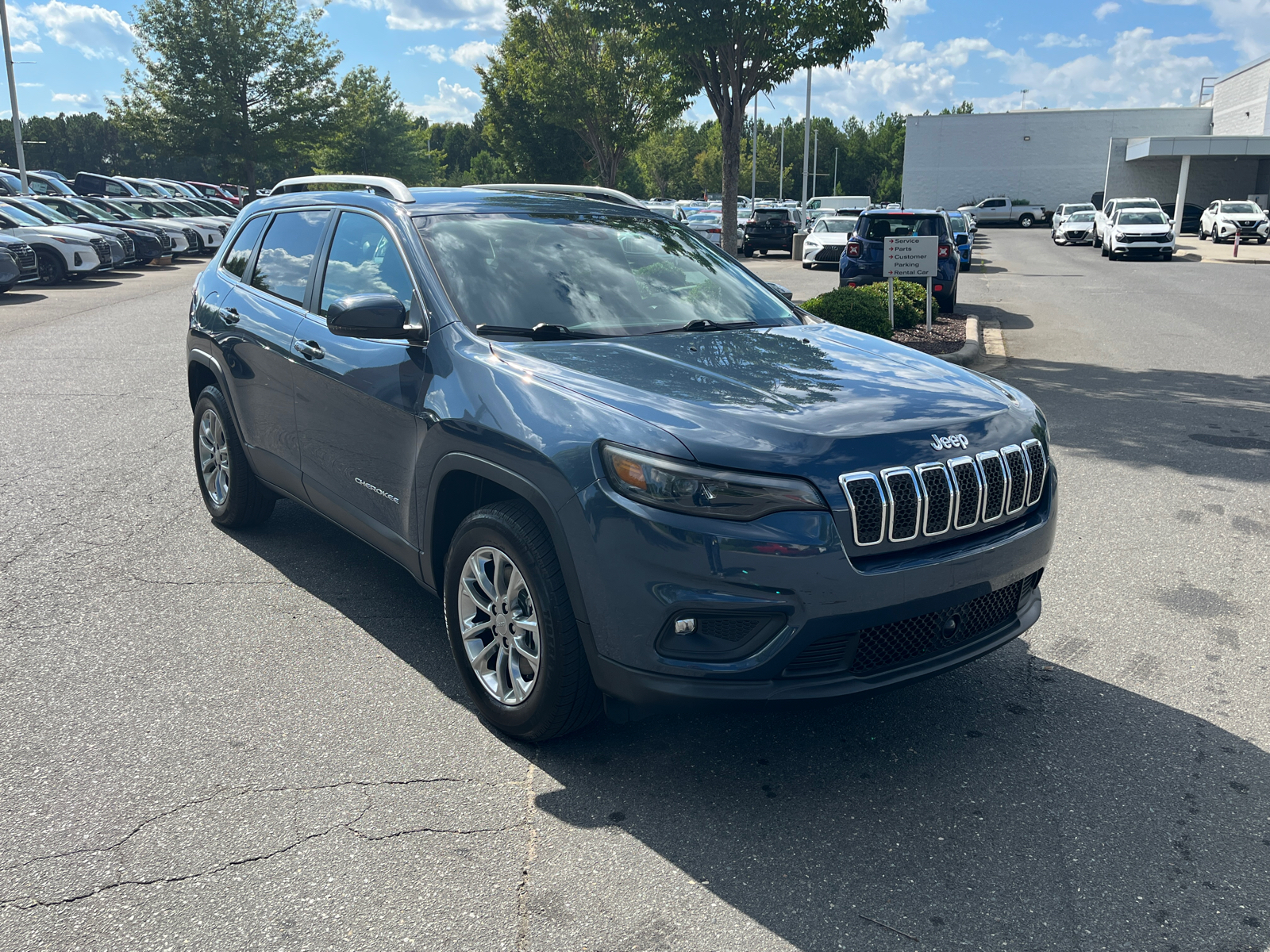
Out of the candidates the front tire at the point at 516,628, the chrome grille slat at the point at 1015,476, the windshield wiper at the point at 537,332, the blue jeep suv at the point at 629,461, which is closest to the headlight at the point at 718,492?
the blue jeep suv at the point at 629,461

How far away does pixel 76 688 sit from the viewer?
397cm

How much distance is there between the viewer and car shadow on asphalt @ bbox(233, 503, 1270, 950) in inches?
106

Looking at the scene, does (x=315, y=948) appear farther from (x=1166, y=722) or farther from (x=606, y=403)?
(x=1166, y=722)

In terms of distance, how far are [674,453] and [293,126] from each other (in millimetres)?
52418

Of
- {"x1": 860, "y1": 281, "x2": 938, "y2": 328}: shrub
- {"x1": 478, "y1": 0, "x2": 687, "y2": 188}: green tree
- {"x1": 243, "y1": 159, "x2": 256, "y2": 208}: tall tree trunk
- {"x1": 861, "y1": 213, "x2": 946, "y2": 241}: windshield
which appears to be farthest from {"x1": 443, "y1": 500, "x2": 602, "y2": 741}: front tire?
{"x1": 243, "y1": 159, "x2": 256, "y2": 208}: tall tree trunk

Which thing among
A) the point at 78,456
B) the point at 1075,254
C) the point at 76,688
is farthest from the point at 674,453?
the point at 1075,254

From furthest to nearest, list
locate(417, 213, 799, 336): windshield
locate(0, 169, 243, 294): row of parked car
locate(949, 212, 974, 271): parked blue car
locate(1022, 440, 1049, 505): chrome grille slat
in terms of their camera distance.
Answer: locate(949, 212, 974, 271): parked blue car < locate(0, 169, 243, 294): row of parked car < locate(417, 213, 799, 336): windshield < locate(1022, 440, 1049, 505): chrome grille slat

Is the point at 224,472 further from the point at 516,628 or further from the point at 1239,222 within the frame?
the point at 1239,222

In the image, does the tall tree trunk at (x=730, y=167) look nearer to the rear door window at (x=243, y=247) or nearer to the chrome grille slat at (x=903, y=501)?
the rear door window at (x=243, y=247)

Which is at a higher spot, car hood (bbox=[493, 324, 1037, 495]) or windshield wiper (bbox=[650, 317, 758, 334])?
windshield wiper (bbox=[650, 317, 758, 334])

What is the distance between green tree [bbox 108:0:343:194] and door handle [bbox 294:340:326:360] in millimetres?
49180

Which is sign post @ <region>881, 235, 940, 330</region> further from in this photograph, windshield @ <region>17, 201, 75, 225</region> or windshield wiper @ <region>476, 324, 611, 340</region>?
windshield @ <region>17, 201, 75, 225</region>

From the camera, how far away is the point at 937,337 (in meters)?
13.3

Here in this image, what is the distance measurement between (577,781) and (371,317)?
176 cm
